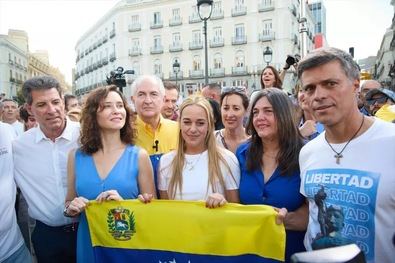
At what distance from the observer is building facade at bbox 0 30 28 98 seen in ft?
216

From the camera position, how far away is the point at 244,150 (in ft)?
9.54

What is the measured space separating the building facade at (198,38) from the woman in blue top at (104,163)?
37560mm

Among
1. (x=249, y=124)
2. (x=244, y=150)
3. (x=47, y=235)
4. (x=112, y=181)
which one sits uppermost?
(x=249, y=124)

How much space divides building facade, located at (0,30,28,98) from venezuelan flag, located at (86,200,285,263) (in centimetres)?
6774

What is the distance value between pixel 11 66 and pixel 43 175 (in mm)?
76757

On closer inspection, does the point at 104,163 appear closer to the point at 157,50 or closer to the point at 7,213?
the point at 7,213

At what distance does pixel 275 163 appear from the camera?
267 centimetres

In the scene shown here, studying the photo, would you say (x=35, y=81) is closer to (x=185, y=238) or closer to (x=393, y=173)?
(x=185, y=238)

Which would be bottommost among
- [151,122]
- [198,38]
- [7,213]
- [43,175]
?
[7,213]

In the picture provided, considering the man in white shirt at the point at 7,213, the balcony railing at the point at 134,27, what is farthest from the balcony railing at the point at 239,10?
the man in white shirt at the point at 7,213

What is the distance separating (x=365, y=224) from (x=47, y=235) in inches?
97.2

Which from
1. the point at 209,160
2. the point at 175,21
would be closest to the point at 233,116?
the point at 209,160

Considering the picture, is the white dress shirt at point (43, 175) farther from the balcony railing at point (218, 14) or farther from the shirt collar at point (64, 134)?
the balcony railing at point (218, 14)

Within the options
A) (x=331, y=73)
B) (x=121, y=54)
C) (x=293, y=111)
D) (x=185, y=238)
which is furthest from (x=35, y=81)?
(x=121, y=54)
